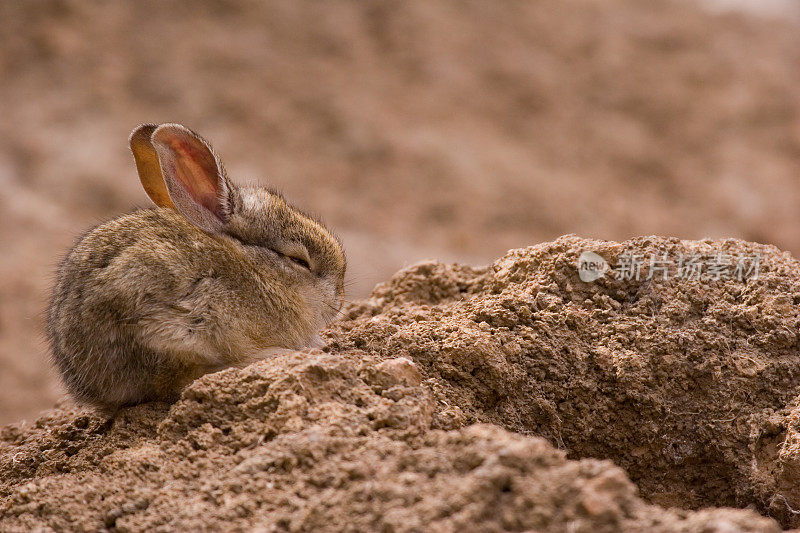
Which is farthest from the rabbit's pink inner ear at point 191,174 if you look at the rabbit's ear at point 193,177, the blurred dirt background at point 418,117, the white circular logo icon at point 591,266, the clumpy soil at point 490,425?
the blurred dirt background at point 418,117

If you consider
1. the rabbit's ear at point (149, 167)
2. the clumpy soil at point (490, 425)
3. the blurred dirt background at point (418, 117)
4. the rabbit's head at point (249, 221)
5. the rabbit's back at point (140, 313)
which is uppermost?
the blurred dirt background at point (418, 117)

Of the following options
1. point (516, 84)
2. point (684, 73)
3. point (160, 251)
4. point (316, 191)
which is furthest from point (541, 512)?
point (684, 73)

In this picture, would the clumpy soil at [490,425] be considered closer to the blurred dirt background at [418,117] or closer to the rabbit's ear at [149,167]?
the rabbit's ear at [149,167]

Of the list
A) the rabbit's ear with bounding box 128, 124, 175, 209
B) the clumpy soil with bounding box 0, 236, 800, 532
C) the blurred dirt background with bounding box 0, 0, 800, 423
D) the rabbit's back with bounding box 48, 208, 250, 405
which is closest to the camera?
the clumpy soil with bounding box 0, 236, 800, 532

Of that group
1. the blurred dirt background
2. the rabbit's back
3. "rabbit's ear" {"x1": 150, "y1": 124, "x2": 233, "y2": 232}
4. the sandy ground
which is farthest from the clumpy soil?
the blurred dirt background

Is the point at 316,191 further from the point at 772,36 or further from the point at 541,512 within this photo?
the point at 541,512

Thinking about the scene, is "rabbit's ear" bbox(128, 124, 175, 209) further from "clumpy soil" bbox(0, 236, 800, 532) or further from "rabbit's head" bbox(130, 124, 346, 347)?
"clumpy soil" bbox(0, 236, 800, 532)

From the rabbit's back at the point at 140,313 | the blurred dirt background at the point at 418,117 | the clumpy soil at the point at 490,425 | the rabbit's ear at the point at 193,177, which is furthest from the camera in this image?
the blurred dirt background at the point at 418,117
